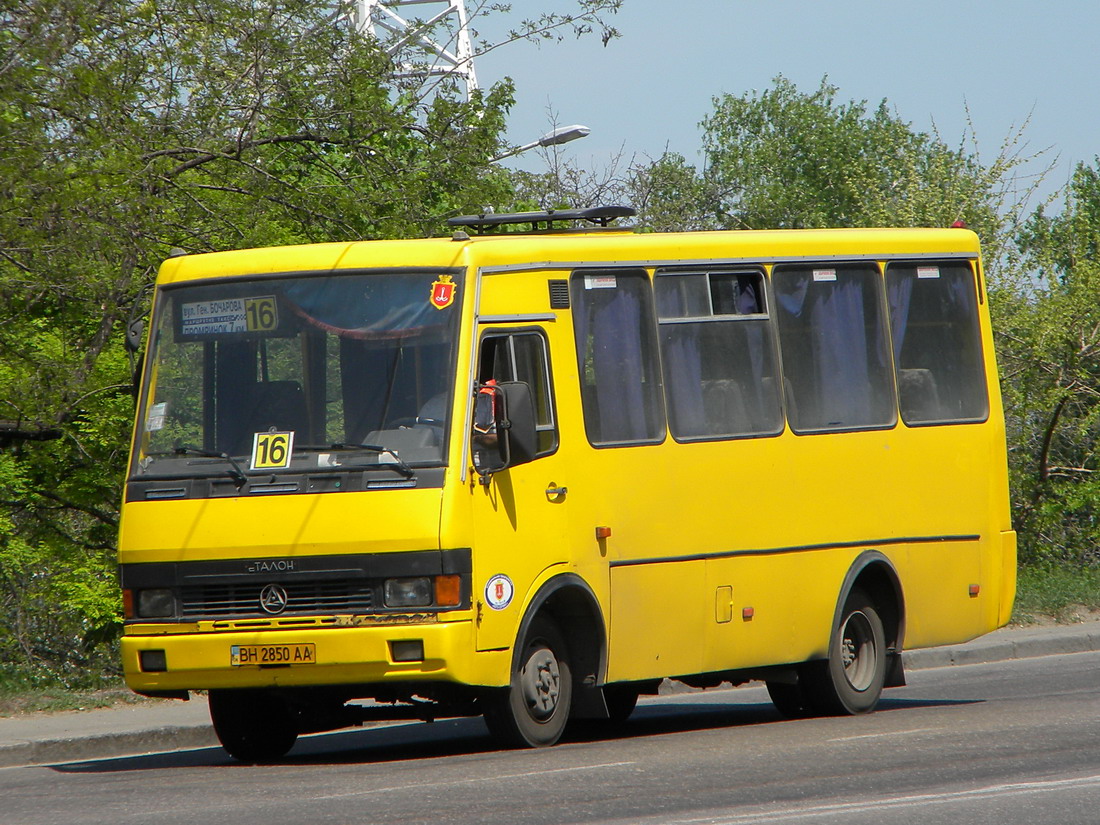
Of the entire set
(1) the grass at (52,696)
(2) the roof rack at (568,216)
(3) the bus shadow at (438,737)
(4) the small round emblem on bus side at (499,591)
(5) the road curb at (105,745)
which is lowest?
(3) the bus shadow at (438,737)

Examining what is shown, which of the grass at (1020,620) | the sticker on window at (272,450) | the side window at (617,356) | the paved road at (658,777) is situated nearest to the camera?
the paved road at (658,777)

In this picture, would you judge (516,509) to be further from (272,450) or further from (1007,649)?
(1007,649)

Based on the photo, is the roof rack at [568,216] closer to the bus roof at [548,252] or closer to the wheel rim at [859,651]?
the bus roof at [548,252]

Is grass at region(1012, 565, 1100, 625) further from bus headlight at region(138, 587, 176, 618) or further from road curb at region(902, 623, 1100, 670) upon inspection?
bus headlight at region(138, 587, 176, 618)

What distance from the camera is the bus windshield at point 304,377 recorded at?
10070mm

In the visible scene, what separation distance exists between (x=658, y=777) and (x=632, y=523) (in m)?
2.45

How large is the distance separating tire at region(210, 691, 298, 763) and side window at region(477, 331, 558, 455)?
222 centimetres

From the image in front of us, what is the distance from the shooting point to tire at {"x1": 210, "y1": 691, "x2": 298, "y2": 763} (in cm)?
1080

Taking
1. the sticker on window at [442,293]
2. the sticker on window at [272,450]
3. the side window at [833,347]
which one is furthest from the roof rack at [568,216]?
the sticker on window at [272,450]

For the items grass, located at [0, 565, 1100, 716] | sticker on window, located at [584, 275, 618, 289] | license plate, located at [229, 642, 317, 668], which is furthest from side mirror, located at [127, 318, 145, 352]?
grass, located at [0, 565, 1100, 716]

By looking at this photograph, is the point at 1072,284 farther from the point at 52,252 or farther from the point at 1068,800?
the point at 1068,800

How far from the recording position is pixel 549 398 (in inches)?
421

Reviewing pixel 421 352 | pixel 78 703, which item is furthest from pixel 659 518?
pixel 78 703

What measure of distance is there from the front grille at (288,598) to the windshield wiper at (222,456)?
0.58m
